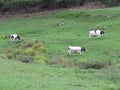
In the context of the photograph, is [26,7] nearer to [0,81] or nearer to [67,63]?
[67,63]

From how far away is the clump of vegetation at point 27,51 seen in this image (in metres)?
33.7

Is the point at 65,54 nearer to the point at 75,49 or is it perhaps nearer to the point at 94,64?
the point at 75,49

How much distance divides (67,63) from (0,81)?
43.5 ft

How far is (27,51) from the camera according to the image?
37.2 m

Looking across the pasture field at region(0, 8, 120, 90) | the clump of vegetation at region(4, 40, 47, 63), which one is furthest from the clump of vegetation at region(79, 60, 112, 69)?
the clump of vegetation at region(4, 40, 47, 63)

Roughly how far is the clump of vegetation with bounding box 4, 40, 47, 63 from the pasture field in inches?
12.5

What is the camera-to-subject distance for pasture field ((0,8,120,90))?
21859 millimetres

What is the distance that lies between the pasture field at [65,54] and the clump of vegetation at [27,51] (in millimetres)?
317

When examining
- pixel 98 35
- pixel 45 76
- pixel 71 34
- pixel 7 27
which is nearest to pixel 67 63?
pixel 45 76

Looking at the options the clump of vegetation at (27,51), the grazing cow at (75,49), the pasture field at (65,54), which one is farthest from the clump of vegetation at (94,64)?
the grazing cow at (75,49)

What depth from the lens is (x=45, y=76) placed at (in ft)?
79.2

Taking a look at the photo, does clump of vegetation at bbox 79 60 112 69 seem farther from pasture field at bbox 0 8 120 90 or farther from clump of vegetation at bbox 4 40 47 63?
clump of vegetation at bbox 4 40 47 63

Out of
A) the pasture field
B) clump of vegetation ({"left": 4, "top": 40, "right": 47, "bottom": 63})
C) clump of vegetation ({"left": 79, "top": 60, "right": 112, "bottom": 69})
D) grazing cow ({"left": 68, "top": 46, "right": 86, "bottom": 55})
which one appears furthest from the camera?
grazing cow ({"left": 68, "top": 46, "right": 86, "bottom": 55})

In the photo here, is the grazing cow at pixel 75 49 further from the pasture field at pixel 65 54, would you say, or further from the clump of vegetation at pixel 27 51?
the clump of vegetation at pixel 27 51
